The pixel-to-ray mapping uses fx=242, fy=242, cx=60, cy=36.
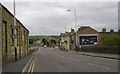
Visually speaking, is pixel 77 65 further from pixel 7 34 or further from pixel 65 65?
pixel 7 34

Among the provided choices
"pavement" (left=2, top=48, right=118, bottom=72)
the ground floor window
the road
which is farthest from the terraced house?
the ground floor window

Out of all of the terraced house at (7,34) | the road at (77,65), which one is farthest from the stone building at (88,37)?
the terraced house at (7,34)

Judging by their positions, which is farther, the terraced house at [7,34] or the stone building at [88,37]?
the stone building at [88,37]

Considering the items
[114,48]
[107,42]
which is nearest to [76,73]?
[114,48]

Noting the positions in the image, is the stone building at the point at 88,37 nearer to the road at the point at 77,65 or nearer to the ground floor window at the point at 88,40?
the ground floor window at the point at 88,40

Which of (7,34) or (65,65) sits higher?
(7,34)

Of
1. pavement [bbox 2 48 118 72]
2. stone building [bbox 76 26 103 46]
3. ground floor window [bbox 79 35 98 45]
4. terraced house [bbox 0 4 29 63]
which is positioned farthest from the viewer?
stone building [bbox 76 26 103 46]

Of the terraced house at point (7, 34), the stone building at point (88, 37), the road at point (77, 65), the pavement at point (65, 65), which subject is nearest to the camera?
the road at point (77, 65)

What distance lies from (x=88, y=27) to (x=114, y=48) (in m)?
48.3

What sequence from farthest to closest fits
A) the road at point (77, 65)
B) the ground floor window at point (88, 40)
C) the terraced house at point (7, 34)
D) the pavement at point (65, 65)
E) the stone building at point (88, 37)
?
the stone building at point (88, 37) < the ground floor window at point (88, 40) < the terraced house at point (7, 34) < the pavement at point (65, 65) < the road at point (77, 65)

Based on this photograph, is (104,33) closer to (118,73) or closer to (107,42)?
(107,42)

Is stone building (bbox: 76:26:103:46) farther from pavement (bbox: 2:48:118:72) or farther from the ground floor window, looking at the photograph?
pavement (bbox: 2:48:118:72)

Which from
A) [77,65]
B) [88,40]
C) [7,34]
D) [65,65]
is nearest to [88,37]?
[88,40]

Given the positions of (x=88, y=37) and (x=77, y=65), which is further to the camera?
(x=88, y=37)
